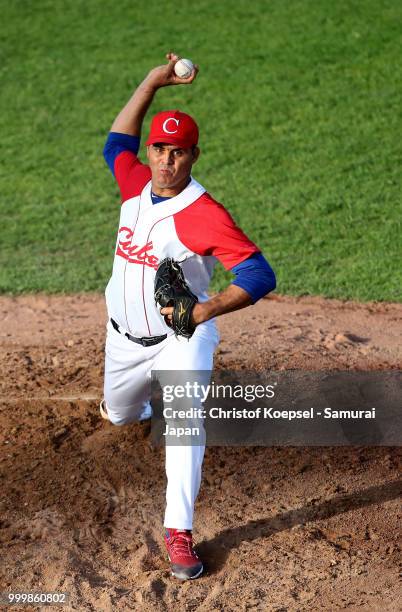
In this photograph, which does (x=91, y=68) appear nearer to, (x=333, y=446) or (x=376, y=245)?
(x=376, y=245)

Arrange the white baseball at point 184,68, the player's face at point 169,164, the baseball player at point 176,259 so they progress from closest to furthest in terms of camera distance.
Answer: the baseball player at point 176,259 < the player's face at point 169,164 < the white baseball at point 184,68

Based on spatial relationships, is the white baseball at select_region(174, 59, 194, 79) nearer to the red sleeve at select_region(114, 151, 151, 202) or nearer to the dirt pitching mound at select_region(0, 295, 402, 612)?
the red sleeve at select_region(114, 151, 151, 202)

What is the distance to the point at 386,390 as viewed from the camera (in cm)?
651

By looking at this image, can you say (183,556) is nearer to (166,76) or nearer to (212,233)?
(212,233)

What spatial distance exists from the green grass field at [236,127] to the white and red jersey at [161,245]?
11.3 feet

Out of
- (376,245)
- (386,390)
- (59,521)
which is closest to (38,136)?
(376,245)

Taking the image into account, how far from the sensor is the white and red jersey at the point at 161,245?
4.85m

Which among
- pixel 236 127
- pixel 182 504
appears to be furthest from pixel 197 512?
pixel 236 127

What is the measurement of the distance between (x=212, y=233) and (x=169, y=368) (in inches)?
29.0

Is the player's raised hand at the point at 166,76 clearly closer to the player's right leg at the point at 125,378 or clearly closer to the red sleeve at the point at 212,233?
the red sleeve at the point at 212,233

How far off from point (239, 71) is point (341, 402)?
7.37 metres

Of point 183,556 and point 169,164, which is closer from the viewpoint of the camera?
point 183,556

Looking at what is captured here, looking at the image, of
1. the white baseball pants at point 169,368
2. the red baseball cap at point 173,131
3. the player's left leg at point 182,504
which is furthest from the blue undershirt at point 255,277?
the red baseball cap at point 173,131

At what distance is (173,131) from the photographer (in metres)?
4.94
